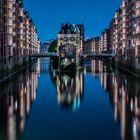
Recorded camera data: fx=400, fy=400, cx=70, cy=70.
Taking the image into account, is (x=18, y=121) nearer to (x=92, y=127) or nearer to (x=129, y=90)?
(x=92, y=127)

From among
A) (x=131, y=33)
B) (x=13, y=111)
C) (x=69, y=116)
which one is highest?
(x=131, y=33)

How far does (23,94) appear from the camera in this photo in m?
63.0

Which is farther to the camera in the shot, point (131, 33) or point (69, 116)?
point (131, 33)

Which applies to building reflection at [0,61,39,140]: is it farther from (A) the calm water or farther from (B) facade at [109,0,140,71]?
(B) facade at [109,0,140,71]

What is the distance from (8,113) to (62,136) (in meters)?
12.4

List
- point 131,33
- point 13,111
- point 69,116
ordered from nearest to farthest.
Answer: point 69,116 < point 13,111 < point 131,33

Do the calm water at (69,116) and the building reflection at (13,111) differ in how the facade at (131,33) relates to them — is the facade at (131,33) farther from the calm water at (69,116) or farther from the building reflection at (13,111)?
the building reflection at (13,111)

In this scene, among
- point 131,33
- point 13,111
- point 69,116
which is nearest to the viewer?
point 69,116

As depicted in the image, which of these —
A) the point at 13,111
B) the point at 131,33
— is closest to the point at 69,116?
the point at 13,111

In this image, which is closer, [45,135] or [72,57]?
[45,135]

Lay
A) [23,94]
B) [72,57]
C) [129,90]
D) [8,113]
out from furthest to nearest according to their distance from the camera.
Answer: [72,57] → [129,90] → [23,94] → [8,113]

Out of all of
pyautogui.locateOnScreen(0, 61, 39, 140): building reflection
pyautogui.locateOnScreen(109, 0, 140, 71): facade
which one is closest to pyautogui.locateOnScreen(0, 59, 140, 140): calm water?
pyautogui.locateOnScreen(0, 61, 39, 140): building reflection

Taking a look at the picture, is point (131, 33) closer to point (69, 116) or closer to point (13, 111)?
point (13, 111)

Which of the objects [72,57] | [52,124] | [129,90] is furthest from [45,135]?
[72,57]
